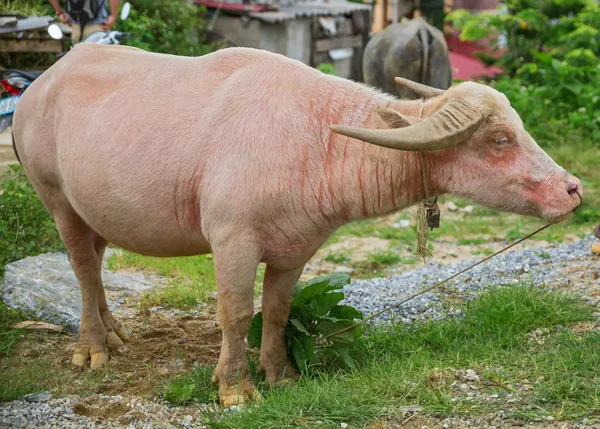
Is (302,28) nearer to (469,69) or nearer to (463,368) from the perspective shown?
(469,69)

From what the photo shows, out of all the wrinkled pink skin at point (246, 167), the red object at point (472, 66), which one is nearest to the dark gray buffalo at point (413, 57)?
the red object at point (472, 66)

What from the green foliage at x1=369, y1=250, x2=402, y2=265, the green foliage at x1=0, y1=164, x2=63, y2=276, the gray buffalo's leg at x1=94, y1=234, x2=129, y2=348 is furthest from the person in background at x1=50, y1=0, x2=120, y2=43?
the gray buffalo's leg at x1=94, y1=234, x2=129, y2=348

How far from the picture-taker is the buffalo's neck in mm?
4723

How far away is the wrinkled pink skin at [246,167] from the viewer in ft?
15.2

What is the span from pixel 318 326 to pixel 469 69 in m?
14.6

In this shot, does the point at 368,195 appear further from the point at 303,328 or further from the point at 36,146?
the point at 36,146

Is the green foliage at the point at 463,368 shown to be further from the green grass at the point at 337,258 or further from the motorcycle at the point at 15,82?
the motorcycle at the point at 15,82

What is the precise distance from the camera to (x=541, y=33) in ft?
56.6

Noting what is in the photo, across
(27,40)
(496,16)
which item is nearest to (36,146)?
(27,40)

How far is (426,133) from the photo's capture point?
4371mm

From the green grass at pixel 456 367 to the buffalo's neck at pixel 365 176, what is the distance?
1010 millimetres

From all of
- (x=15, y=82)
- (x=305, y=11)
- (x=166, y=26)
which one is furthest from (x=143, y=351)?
(x=305, y=11)

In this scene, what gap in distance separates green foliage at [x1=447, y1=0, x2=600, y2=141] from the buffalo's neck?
8.12 m

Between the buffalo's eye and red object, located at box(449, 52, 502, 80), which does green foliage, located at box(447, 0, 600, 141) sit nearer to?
→ red object, located at box(449, 52, 502, 80)
